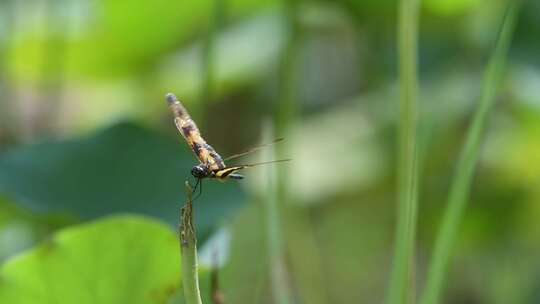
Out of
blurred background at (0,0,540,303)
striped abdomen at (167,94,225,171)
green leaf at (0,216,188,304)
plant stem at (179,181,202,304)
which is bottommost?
plant stem at (179,181,202,304)

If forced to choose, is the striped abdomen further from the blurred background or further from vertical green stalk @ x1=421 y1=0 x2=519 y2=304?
the blurred background

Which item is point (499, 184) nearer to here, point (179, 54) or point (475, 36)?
point (475, 36)

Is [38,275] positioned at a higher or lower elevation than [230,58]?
lower

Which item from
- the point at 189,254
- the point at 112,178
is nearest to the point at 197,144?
the point at 189,254

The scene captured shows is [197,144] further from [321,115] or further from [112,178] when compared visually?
[321,115]

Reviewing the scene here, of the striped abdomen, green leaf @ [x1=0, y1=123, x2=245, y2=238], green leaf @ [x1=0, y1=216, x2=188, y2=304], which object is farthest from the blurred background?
the striped abdomen

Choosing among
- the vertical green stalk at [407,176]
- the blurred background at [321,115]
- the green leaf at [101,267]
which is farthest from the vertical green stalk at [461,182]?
the blurred background at [321,115]

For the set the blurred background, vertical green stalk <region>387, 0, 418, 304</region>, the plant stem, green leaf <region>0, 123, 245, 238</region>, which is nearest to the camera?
the plant stem

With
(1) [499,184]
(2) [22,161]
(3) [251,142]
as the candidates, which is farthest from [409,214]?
(3) [251,142]
